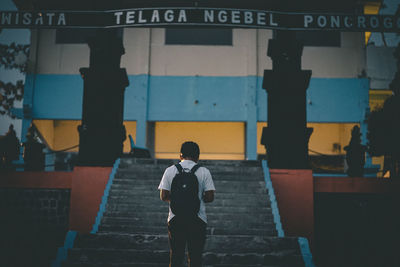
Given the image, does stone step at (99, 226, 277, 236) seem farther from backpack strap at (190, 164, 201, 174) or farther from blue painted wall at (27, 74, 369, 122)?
blue painted wall at (27, 74, 369, 122)

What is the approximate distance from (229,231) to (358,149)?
12.2 feet

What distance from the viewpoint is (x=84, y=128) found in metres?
8.15

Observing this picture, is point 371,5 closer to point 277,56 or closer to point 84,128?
point 277,56

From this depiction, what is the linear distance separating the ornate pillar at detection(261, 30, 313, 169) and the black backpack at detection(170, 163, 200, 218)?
14.9 feet

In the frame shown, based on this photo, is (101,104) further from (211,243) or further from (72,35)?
(72,35)

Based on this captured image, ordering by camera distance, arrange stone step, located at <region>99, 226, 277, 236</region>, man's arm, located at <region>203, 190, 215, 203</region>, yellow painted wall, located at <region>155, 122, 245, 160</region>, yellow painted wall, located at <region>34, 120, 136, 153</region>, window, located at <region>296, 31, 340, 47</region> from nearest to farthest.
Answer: man's arm, located at <region>203, 190, 215, 203</region> → stone step, located at <region>99, 226, 277, 236</region> → window, located at <region>296, 31, 340, 47</region> → yellow painted wall, located at <region>155, 122, 245, 160</region> → yellow painted wall, located at <region>34, 120, 136, 153</region>

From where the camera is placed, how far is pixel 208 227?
6.43 metres

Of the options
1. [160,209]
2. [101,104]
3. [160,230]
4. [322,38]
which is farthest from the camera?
[322,38]

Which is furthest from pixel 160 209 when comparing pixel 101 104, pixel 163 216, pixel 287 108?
pixel 287 108

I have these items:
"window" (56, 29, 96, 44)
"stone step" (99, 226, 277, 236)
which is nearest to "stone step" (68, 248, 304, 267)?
"stone step" (99, 226, 277, 236)

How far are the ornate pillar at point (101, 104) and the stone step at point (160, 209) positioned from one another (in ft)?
4.88

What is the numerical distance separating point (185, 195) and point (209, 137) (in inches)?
500

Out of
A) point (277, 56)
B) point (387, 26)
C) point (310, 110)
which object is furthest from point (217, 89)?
point (387, 26)

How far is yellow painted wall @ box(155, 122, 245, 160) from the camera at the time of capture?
1633 centimetres
